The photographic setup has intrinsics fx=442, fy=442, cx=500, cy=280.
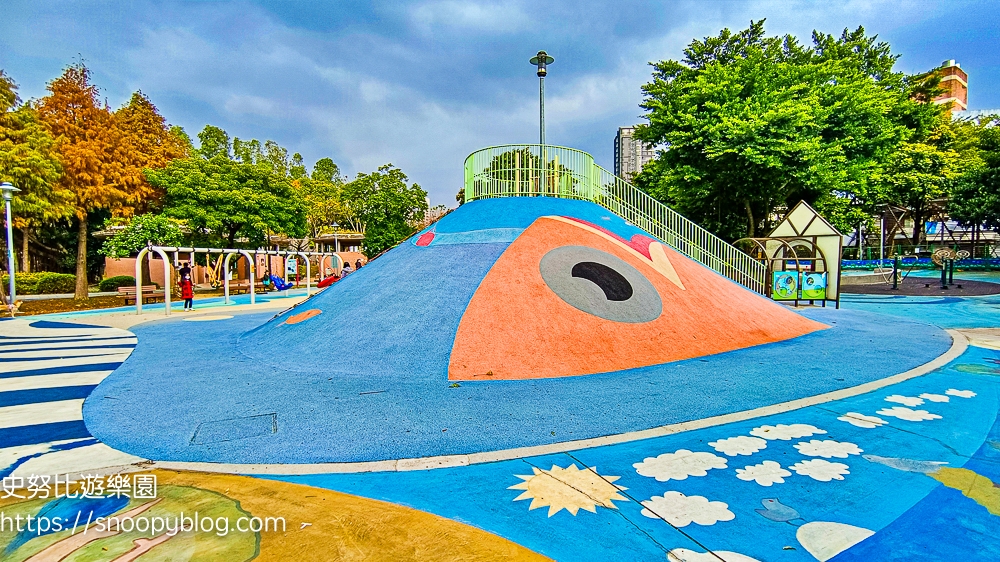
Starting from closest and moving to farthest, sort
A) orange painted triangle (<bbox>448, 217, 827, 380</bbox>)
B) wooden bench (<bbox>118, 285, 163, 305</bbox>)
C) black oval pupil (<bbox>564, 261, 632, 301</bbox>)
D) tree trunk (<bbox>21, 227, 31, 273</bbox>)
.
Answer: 1. orange painted triangle (<bbox>448, 217, 827, 380</bbox>)
2. black oval pupil (<bbox>564, 261, 632, 301</bbox>)
3. wooden bench (<bbox>118, 285, 163, 305</bbox>)
4. tree trunk (<bbox>21, 227, 31, 273</bbox>)

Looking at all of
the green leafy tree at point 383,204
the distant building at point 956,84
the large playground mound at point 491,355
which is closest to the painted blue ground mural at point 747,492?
the large playground mound at point 491,355

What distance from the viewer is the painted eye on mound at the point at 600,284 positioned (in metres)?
9.64

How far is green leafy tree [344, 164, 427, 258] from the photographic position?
50.2m

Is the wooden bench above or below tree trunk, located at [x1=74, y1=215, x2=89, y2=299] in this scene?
below

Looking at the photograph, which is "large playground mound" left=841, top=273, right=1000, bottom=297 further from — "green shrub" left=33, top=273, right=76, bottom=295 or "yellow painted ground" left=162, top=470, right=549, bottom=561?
"green shrub" left=33, top=273, right=76, bottom=295

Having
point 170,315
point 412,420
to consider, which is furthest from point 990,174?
point 170,315

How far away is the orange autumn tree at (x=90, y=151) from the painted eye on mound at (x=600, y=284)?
95.5ft

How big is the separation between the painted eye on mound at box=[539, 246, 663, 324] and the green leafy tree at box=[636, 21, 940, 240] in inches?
621

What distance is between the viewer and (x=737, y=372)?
807 cm

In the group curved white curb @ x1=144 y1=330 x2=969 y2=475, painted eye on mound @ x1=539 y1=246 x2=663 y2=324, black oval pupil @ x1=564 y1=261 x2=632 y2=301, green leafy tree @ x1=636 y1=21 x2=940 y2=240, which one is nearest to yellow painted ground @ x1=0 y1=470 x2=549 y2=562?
curved white curb @ x1=144 y1=330 x2=969 y2=475

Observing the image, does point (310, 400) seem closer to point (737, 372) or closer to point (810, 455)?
point (810, 455)

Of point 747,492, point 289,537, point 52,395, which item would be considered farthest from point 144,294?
point 747,492

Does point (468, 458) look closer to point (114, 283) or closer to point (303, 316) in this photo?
point (303, 316)

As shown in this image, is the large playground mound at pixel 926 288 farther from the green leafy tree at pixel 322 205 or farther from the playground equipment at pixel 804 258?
the green leafy tree at pixel 322 205
